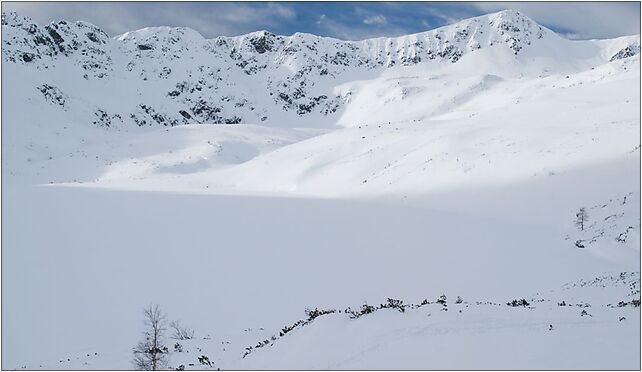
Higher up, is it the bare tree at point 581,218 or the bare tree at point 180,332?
the bare tree at point 581,218

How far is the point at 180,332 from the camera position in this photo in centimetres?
1591

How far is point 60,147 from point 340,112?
7179cm

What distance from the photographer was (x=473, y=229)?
23984 millimetres

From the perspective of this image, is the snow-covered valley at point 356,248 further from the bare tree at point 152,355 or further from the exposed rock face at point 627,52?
the exposed rock face at point 627,52

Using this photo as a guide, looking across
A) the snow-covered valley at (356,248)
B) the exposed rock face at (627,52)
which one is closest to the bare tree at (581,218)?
the snow-covered valley at (356,248)

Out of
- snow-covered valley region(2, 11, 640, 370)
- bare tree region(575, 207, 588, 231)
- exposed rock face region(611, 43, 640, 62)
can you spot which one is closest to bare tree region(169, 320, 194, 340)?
snow-covered valley region(2, 11, 640, 370)

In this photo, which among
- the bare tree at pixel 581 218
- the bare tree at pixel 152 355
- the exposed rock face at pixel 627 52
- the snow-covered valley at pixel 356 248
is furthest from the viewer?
the exposed rock face at pixel 627 52

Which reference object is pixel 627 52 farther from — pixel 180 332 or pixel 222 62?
pixel 180 332

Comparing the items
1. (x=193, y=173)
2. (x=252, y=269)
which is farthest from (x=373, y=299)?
(x=193, y=173)

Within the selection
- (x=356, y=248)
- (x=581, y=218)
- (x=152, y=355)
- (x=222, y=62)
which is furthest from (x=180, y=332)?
(x=222, y=62)

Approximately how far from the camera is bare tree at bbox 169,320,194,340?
50.6ft

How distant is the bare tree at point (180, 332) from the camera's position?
1543 centimetres

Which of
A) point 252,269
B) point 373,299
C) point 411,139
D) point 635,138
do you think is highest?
point 411,139

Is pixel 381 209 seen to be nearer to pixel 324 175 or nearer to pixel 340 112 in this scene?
pixel 324 175
